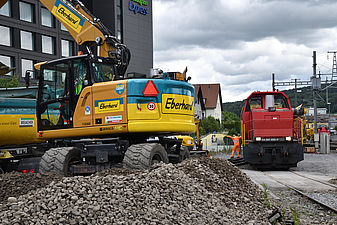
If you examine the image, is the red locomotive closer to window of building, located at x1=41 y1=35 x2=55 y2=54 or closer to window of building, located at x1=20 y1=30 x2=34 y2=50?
window of building, located at x1=20 y1=30 x2=34 y2=50

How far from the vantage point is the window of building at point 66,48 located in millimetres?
50250

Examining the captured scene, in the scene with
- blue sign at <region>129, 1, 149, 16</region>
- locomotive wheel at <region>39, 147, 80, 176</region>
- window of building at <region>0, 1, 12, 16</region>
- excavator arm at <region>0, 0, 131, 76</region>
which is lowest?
locomotive wheel at <region>39, 147, 80, 176</region>

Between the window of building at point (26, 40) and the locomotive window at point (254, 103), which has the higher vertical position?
the window of building at point (26, 40)

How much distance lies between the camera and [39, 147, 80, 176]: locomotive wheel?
9.02m

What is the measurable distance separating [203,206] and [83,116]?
393 centimetres

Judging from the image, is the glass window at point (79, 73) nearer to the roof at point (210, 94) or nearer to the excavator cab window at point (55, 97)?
the excavator cab window at point (55, 97)

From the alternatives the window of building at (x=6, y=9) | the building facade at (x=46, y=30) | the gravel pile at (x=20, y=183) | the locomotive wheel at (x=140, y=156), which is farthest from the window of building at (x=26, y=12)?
the locomotive wheel at (x=140, y=156)

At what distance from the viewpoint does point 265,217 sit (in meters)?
7.52

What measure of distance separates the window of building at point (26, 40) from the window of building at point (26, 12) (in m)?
1.51

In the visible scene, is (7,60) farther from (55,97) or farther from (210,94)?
(210,94)

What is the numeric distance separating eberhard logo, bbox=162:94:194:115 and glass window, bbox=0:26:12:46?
3731cm

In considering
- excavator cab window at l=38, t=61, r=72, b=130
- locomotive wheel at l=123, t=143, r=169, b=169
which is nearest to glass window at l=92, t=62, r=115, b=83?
A: excavator cab window at l=38, t=61, r=72, b=130

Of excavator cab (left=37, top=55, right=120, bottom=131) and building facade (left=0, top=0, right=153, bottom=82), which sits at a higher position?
building facade (left=0, top=0, right=153, bottom=82)

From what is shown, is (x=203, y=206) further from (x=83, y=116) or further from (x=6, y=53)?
(x=6, y=53)
